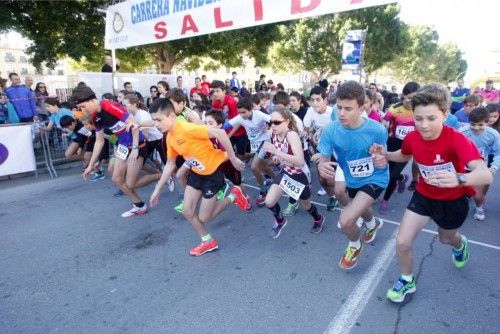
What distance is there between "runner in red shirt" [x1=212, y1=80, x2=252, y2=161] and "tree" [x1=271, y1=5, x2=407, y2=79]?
20.3 m

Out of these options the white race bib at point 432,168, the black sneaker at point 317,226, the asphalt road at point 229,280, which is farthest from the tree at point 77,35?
the white race bib at point 432,168

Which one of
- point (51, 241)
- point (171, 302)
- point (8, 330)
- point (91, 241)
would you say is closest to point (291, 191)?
point (171, 302)

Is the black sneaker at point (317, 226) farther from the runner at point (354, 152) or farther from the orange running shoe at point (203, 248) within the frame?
the orange running shoe at point (203, 248)

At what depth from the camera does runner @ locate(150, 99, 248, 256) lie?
3.53 m

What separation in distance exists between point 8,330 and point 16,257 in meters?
1.45

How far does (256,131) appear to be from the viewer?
5.42 m

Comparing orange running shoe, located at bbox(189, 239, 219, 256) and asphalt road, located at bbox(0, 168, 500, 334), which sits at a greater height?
orange running shoe, located at bbox(189, 239, 219, 256)

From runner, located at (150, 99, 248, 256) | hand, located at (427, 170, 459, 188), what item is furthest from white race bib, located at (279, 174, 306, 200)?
hand, located at (427, 170, 459, 188)

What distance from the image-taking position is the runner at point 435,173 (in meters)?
2.25

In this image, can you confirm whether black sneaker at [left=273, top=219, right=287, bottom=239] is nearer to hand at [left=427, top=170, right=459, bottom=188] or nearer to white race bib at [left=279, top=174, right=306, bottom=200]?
white race bib at [left=279, top=174, right=306, bottom=200]

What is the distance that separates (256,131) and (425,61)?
2496 inches

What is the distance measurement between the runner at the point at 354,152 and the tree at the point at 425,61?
46502mm

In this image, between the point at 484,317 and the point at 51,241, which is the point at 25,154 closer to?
the point at 51,241

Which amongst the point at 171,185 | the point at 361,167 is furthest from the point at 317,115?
the point at 171,185
